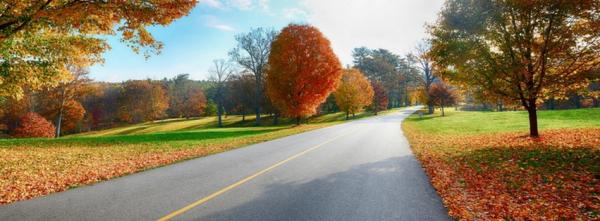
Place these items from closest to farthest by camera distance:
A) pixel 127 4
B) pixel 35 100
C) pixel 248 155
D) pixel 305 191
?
pixel 305 191, pixel 127 4, pixel 248 155, pixel 35 100

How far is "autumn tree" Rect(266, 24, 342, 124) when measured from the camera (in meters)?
32.4

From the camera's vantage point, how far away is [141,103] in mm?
74688

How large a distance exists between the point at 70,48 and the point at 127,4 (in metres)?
7.15

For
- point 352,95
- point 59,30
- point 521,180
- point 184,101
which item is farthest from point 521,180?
point 184,101

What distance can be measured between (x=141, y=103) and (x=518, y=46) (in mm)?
78872

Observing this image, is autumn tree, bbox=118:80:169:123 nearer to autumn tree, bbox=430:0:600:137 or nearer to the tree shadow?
autumn tree, bbox=430:0:600:137

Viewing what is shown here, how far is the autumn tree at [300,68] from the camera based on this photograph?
32406mm

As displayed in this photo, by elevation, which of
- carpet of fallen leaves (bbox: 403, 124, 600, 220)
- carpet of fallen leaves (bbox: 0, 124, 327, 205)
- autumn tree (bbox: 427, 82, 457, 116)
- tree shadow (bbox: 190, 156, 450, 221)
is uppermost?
autumn tree (bbox: 427, 82, 457, 116)

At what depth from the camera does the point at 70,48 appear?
14.3 m

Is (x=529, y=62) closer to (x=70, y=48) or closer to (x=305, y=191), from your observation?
(x=305, y=191)

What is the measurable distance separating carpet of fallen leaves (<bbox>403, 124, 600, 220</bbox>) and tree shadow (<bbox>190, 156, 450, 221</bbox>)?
0.54 meters

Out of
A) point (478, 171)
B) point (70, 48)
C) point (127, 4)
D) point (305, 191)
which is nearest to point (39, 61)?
point (70, 48)

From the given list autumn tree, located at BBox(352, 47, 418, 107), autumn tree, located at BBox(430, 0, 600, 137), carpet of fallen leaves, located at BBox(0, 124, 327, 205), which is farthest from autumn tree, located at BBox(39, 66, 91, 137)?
autumn tree, located at BBox(352, 47, 418, 107)

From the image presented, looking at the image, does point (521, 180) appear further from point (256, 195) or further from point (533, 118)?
point (533, 118)
